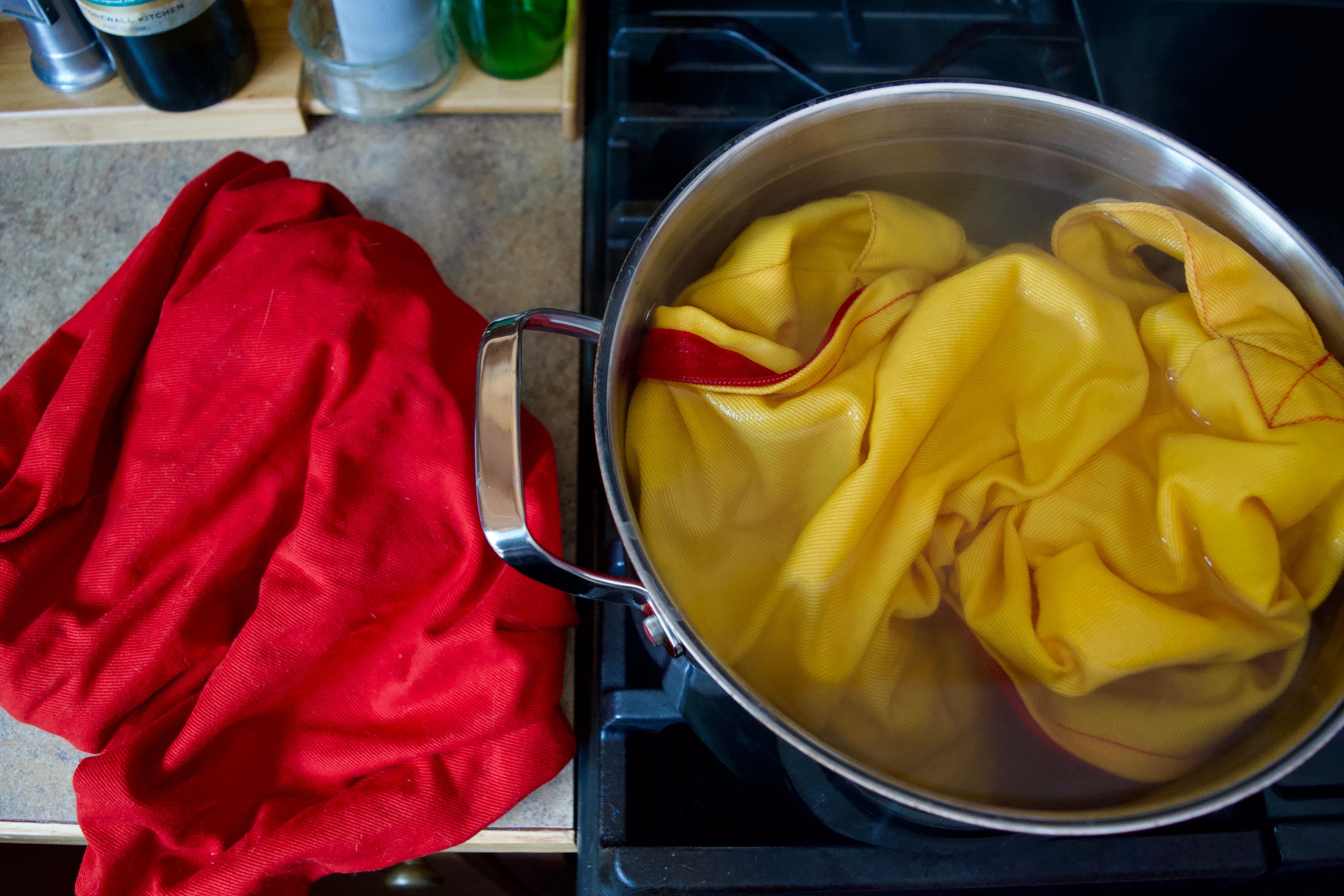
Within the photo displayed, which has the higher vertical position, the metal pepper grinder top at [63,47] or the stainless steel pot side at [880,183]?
the metal pepper grinder top at [63,47]

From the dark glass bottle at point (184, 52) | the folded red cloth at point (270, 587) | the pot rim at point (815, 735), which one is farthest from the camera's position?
the dark glass bottle at point (184, 52)

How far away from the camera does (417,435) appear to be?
0.51 meters

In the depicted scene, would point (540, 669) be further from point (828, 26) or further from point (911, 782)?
point (828, 26)

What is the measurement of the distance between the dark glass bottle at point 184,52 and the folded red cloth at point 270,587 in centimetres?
17

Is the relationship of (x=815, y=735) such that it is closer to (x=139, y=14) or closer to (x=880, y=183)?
(x=880, y=183)

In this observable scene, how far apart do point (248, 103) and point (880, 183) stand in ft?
1.52

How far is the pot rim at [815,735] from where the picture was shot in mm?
349

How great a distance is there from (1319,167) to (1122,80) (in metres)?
0.14

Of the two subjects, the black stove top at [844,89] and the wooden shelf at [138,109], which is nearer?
the black stove top at [844,89]

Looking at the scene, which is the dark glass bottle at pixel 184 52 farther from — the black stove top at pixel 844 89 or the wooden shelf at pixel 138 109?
the black stove top at pixel 844 89

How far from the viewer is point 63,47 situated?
0.64 m

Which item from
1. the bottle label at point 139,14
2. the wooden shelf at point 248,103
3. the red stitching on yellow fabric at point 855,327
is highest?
the bottle label at point 139,14

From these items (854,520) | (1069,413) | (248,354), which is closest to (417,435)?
(248,354)

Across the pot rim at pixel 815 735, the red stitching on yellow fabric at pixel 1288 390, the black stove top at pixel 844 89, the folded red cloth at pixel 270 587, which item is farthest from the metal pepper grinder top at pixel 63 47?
the red stitching on yellow fabric at pixel 1288 390
